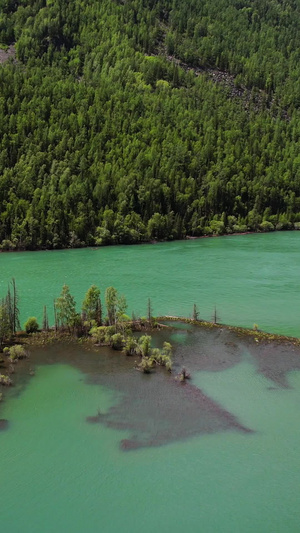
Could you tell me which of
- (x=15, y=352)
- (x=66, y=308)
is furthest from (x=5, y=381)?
(x=66, y=308)

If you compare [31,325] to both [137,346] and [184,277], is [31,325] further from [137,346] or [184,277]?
[184,277]

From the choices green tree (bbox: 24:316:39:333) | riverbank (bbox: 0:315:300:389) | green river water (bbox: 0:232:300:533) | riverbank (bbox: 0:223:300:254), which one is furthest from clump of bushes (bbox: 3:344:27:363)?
riverbank (bbox: 0:223:300:254)

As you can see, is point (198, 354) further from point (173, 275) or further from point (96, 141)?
point (96, 141)

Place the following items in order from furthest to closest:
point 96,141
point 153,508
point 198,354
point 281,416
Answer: point 96,141
point 198,354
point 281,416
point 153,508

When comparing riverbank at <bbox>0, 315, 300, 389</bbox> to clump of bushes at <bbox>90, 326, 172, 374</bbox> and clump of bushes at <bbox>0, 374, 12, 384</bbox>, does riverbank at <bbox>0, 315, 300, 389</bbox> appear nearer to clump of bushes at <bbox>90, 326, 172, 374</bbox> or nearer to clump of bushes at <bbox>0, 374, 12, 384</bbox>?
clump of bushes at <bbox>90, 326, 172, 374</bbox>

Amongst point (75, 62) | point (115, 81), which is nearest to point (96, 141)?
point (115, 81)
